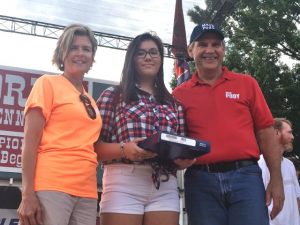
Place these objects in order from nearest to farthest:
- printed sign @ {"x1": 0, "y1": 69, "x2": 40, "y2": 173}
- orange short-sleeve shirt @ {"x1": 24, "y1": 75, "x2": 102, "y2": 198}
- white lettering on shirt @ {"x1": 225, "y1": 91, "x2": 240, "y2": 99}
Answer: orange short-sleeve shirt @ {"x1": 24, "y1": 75, "x2": 102, "y2": 198} < white lettering on shirt @ {"x1": 225, "y1": 91, "x2": 240, "y2": 99} < printed sign @ {"x1": 0, "y1": 69, "x2": 40, "y2": 173}

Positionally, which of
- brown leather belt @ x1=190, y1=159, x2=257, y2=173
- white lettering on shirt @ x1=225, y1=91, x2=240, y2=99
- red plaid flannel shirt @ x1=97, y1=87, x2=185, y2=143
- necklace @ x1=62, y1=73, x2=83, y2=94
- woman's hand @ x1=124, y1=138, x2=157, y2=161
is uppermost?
necklace @ x1=62, y1=73, x2=83, y2=94

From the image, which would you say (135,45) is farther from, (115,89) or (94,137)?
(94,137)

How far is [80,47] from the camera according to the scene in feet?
8.21

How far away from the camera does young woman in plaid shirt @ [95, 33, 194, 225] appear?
236cm

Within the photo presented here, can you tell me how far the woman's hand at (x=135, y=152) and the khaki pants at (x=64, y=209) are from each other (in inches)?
11.8

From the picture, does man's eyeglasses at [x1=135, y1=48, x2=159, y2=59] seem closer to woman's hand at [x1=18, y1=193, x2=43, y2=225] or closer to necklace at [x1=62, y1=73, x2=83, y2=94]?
necklace at [x1=62, y1=73, x2=83, y2=94]

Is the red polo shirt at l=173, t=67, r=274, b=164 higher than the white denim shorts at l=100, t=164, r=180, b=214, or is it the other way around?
the red polo shirt at l=173, t=67, r=274, b=164

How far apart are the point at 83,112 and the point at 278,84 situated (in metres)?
12.3

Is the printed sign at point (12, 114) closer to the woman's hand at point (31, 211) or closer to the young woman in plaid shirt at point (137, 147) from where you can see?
the young woman in plaid shirt at point (137, 147)

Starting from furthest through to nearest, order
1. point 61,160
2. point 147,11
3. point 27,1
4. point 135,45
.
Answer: point 147,11 < point 27,1 < point 135,45 < point 61,160

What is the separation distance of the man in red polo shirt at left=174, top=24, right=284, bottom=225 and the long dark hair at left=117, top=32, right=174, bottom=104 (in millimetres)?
136

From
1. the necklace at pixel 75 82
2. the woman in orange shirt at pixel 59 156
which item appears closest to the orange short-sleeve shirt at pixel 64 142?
the woman in orange shirt at pixel 59 156

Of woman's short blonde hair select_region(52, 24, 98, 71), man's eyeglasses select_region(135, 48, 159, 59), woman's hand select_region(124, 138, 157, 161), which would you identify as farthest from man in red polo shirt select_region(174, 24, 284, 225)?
woman's short blonde hair select_region(52, 24, 98, 71)

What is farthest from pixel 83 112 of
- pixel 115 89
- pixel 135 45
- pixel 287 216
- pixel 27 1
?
pixel 27 1
